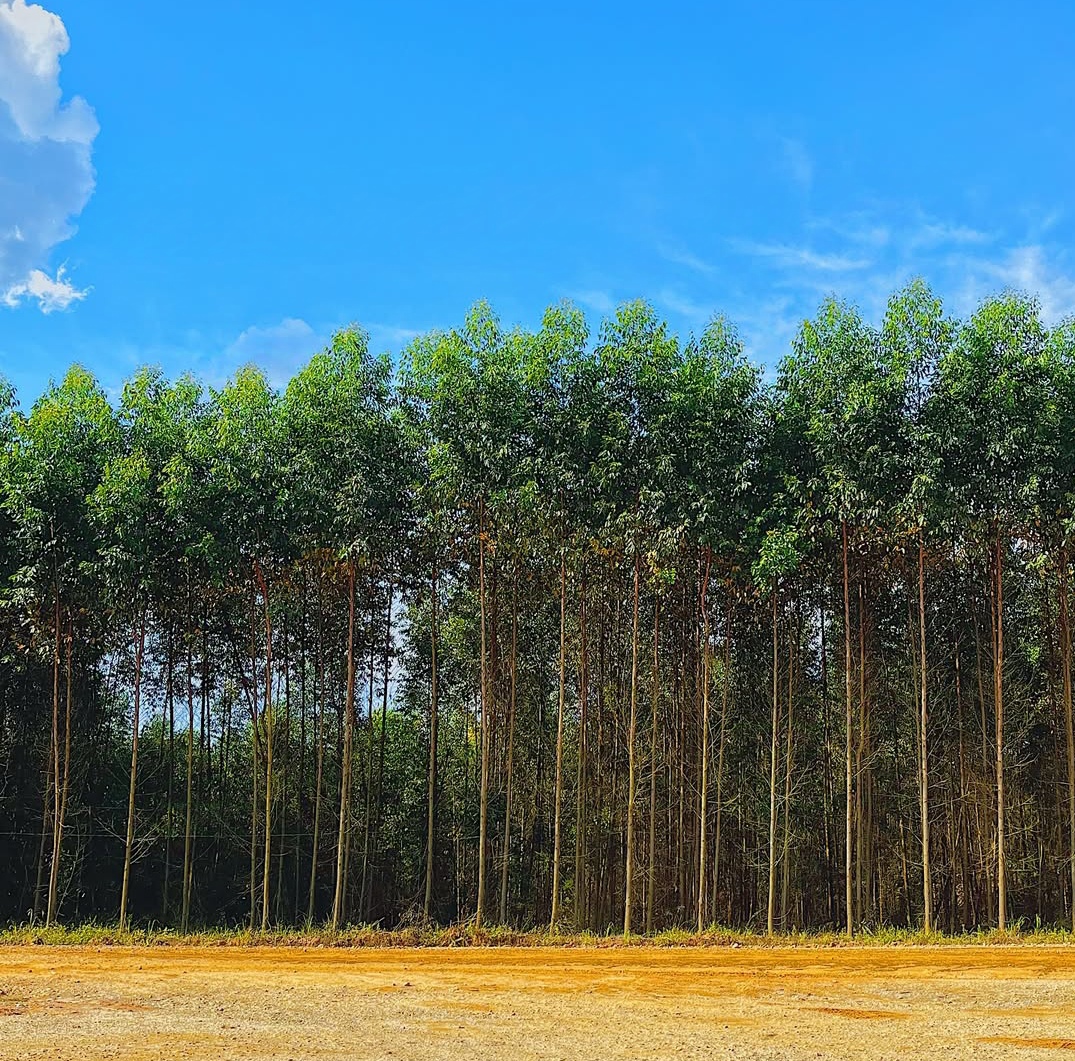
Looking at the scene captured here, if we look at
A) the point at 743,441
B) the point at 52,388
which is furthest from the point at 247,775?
the point at 743,441

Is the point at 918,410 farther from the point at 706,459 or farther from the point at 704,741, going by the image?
the point at 704,741

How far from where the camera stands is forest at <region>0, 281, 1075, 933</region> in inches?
591

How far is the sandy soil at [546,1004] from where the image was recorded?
801cm

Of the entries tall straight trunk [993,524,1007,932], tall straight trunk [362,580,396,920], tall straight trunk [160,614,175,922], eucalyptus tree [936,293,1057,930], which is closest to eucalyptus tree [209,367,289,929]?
tall straight trunk [362,580,396,920]

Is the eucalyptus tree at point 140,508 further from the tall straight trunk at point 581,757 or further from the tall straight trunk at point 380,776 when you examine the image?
the tall straight trunk at point 581,757

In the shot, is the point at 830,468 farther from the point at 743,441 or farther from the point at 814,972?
the point at 814,972

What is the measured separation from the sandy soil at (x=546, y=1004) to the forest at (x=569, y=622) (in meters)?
2.51

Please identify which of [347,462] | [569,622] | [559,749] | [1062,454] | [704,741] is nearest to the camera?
[1062,454]

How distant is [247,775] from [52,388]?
8.08 meters

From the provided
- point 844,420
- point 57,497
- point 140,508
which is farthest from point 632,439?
point 57,497

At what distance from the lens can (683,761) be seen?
18031 millimetres

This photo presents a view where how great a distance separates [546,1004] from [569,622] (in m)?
9.22

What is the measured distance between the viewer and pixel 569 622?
18.7m

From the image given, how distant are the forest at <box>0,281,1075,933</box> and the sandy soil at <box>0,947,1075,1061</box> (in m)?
2.51
